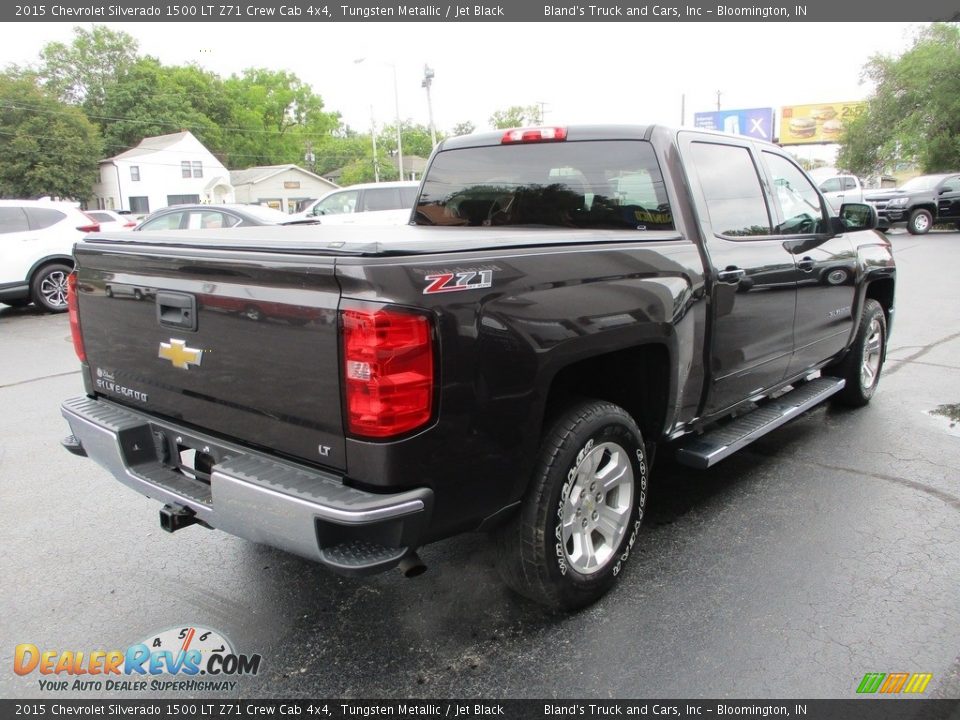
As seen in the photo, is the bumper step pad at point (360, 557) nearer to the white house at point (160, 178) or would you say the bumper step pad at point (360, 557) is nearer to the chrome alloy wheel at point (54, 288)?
the chrome alloy wheel at point (54, 288)

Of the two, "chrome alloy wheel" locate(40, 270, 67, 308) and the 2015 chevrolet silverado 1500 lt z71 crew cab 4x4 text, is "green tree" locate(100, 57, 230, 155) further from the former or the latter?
the 2015 chevrolet silverado 1500 lt z71 crew cab 4x4 text

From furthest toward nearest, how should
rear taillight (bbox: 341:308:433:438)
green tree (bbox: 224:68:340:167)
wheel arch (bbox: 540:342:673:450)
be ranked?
green tree (bbox: 224:68:340:167) < wheel arch (bbox: 540:342:673:450) < rear taillight (bbox: 341:308:433:438)

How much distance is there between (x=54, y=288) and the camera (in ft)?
35.7

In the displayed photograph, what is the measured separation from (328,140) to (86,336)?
91214 mm

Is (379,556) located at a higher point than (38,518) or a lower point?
higher

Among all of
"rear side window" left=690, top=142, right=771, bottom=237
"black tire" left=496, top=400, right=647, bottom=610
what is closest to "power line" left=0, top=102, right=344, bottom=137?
"rear side window" left=690, top=142, right=771, bottom=237

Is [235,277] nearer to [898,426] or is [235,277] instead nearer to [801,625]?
[801,625]

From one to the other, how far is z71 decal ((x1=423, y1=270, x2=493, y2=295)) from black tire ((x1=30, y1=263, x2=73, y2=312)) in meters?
10.3

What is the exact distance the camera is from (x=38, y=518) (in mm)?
3895

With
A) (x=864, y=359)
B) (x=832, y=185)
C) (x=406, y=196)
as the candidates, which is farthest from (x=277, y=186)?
(x=864, y=359)

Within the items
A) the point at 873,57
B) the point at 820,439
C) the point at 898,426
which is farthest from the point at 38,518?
the point at 873,57

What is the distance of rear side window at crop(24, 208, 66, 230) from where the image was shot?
10719mm

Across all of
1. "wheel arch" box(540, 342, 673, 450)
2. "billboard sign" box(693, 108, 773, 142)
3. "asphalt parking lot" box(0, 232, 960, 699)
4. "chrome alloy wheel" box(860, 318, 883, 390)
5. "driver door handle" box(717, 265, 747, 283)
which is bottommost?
"asphalt parking lot" box(0, 232, 960, 699)

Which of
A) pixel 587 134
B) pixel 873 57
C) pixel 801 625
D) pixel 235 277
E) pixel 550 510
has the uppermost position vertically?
pixel 873 57
